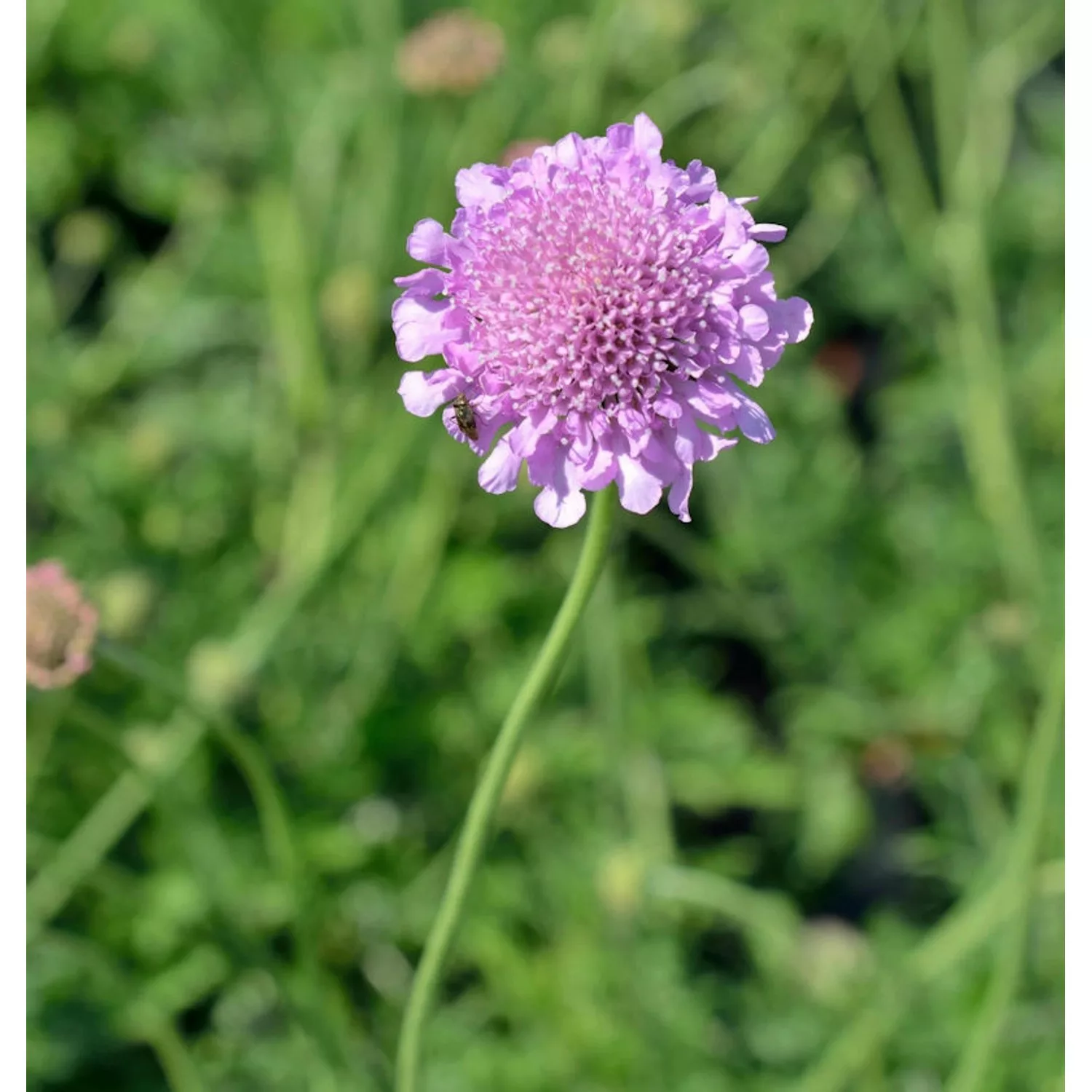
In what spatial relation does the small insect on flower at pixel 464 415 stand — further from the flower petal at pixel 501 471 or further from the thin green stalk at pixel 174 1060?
the thin green stalk at pixel 174 1060

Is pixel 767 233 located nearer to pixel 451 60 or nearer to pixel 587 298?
pixel 587 298

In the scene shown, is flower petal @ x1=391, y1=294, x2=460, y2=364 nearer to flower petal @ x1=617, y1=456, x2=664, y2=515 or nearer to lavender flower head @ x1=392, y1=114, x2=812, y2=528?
lavender flower head @ x1=392, y1=114, x2=812, y2=528

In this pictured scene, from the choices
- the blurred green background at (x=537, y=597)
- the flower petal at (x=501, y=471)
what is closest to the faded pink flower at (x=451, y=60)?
the blurred green background at (x=537, y=597)

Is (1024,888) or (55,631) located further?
(1024,888)

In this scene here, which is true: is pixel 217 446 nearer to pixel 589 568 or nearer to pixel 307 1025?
pixel 307 1025

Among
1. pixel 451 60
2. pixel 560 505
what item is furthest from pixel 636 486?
pixel 451 60
